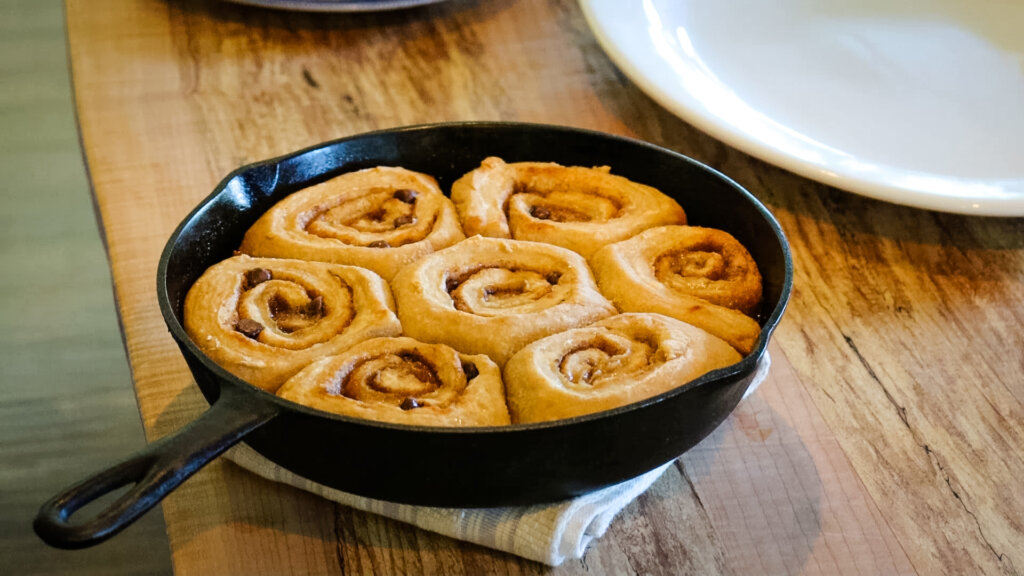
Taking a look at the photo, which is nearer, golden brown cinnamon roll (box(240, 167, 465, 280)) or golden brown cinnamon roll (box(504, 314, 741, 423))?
golden brown cinnamon roll (box(504, 314, 741, 423))

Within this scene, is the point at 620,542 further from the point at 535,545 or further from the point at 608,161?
the point at 608,161

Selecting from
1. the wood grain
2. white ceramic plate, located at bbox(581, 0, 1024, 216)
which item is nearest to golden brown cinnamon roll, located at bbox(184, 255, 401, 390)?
white ceramic plate, located at bbox(581, 0, 1024, 216)

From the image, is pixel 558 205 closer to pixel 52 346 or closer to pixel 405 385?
pixel 405 385

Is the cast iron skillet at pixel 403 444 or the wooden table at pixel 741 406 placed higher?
the cast iron skillet at pixel 403 444

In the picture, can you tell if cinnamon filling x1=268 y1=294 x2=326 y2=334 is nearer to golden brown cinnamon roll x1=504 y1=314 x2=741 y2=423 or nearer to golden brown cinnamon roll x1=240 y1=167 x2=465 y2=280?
golden brown cinnamon roll x1=240 y1=167 x2=465 y2=280

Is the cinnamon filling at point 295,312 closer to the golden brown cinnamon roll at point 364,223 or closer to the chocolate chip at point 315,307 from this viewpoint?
the chocolate chip at point 315,307

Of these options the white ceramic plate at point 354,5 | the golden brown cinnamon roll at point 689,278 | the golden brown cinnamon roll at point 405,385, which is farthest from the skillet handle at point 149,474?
the white ceramic plate at point 354,5
